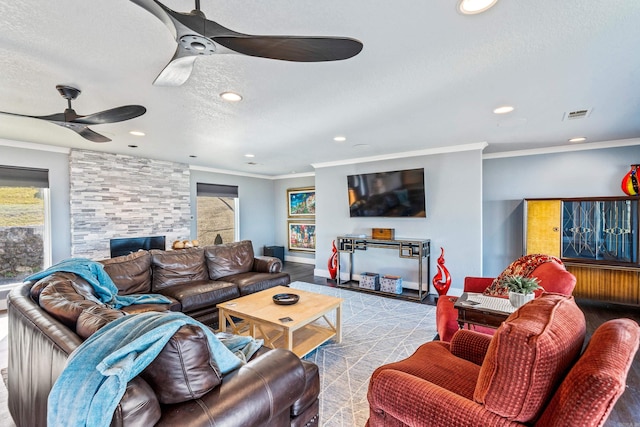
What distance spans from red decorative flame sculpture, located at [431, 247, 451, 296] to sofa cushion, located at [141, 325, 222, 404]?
3.92 meters

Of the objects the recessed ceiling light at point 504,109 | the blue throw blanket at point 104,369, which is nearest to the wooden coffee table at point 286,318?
the blue throw blanket at point 104,369

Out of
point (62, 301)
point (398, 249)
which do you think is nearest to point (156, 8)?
point (62, 301)

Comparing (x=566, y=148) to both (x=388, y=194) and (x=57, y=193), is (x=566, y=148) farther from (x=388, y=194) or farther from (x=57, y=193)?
(x=57, y=193)

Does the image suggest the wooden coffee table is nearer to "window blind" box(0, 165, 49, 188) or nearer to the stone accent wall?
the stone accent wall

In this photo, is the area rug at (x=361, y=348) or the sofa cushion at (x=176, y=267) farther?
the sofa cushion at (x=176, y=267)

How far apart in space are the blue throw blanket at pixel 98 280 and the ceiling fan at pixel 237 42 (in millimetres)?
2060

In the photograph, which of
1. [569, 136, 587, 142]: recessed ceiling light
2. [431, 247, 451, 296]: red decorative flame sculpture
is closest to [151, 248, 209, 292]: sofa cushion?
[431, 247, 451, 296]: red decorative flame sculpture

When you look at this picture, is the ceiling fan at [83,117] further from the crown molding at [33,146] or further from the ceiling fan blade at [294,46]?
the crown molding at [33,146]

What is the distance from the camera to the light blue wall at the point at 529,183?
3975mm

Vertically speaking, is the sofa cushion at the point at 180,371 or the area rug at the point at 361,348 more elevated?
the sofa cushion at the point at 180,371

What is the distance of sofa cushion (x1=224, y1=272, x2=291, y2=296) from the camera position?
3598mm

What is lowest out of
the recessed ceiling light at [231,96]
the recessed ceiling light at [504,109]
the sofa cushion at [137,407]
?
the sofa cushion at [137,407]

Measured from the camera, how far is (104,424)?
2.70ft

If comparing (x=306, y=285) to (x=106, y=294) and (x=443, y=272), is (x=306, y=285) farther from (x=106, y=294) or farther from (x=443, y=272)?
(x=106, y=294)
